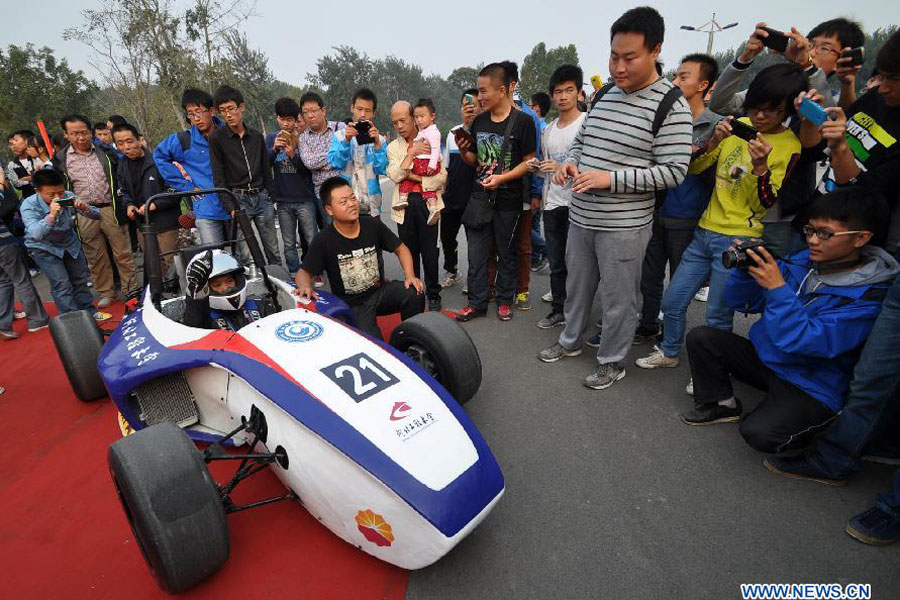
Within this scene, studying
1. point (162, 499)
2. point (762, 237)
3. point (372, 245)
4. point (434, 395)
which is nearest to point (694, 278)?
point (762, 237)

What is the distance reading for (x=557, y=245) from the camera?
3875mm

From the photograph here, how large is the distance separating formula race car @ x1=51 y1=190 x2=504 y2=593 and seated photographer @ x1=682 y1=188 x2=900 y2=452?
1.44 meters

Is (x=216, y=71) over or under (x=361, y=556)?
over

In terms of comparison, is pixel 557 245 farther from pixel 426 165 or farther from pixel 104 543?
pixel 104 543

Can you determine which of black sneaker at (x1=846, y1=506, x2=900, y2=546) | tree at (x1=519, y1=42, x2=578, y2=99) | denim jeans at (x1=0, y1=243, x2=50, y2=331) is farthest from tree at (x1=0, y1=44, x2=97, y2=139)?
tree at (x1=519, y1=42, x2=578, y2=99)

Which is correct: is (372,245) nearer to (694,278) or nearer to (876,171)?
(694,278)

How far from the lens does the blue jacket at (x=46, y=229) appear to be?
404 cm

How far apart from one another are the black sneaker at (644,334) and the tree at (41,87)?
120 feet

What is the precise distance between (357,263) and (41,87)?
39.7 metres

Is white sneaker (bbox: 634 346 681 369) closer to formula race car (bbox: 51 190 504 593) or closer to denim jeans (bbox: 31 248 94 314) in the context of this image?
formula race car (bbox: 51 190 504 593)

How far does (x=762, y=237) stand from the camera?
2775mm

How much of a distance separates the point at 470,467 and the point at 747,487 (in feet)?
4.79

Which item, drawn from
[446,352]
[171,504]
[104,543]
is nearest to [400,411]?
[446,352]

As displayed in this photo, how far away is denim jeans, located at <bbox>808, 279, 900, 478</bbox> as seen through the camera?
1.87 metres
